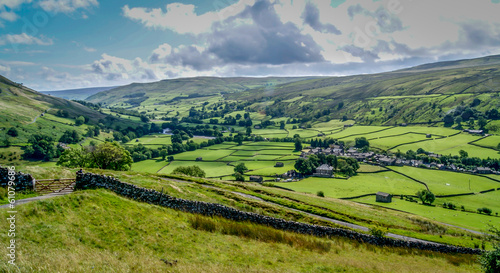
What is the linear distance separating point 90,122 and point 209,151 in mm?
112112

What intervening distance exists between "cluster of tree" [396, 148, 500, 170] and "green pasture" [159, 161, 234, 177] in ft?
305

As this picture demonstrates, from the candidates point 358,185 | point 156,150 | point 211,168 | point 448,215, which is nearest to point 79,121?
point 156,150

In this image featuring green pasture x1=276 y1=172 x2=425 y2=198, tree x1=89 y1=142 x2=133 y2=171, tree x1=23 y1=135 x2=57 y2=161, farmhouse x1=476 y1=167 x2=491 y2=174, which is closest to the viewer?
tree x1=89 y1=142 x2=133 y2=171

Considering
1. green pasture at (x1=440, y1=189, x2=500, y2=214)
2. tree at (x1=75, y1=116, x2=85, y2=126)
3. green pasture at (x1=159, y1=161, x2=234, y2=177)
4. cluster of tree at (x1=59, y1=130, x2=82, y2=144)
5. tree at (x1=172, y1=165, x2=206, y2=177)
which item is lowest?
green pasture at (x1=440, y1=189, x2=500, y2=214)

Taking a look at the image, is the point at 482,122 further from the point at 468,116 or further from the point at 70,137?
the point at 70,137

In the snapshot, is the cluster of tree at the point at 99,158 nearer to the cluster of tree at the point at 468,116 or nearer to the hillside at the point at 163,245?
the hillside at the point at 163,245

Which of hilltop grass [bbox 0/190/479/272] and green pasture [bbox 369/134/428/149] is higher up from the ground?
hilltop grass [bbox 0/190/479/272]

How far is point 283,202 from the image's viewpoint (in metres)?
39.2

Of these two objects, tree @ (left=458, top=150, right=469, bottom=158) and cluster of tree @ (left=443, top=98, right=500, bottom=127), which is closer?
tree @ (left=458, top=150, right=469, bottom=158)

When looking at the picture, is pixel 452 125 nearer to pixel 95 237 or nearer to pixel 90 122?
pixel 95 237

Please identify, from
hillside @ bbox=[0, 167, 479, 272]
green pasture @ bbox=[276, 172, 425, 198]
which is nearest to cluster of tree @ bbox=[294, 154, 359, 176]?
green pasture @ bbox=[276, 172, 425, 198]

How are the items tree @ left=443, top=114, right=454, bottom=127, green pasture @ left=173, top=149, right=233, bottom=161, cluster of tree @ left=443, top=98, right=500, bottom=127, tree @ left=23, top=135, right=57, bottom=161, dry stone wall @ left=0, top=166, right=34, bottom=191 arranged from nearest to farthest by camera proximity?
1. dry stone wall @ left=0, top=166, right=34, bottom=191
2. tree @ left=23, top=135, right=57, bottom=161
3. green pasture @ left=173, top=149, right=233, bottom=161
4. cluster of tree @ left=443, top=98, right=500, bottom=127
5. tree @ left=443, top=114, right=454, bottom=127

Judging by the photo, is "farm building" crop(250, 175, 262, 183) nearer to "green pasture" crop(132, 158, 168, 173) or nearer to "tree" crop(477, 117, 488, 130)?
"green pasture" crop(132, 158, 168, 173)

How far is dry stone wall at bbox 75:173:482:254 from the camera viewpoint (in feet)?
81.0
